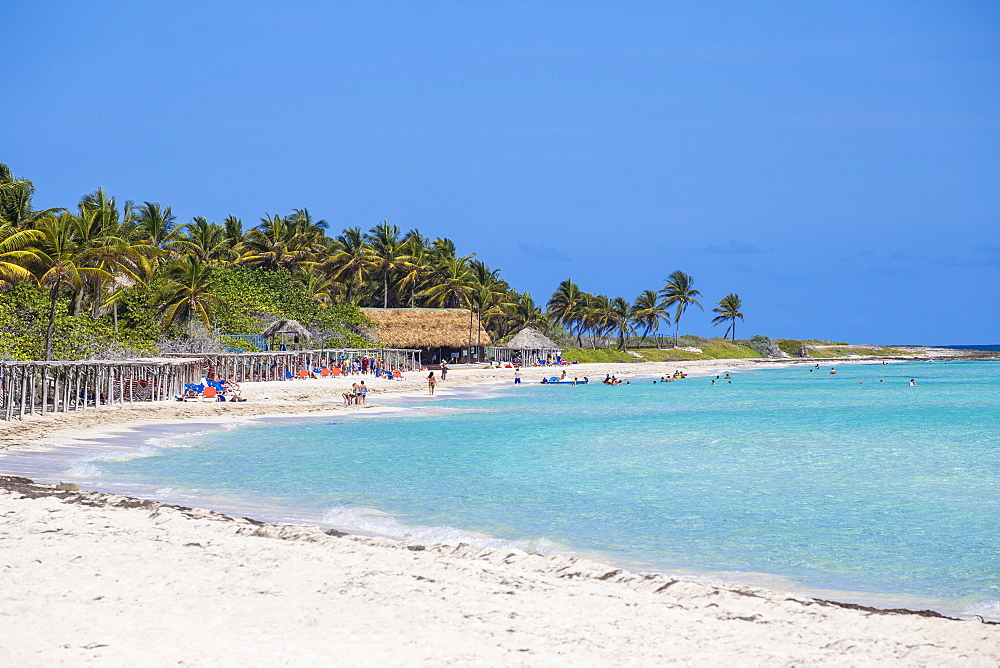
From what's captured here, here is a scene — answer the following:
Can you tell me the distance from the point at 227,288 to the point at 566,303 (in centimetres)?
4349

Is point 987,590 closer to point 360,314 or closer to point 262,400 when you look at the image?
point 262,400

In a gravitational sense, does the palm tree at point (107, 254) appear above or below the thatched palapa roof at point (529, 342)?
above

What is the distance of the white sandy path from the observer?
5891mm

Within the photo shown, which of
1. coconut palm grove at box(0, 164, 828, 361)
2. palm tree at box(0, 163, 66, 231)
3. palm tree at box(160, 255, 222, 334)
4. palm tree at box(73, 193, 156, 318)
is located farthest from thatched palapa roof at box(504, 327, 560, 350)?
palm tree at box(0, 163, 66, 231)

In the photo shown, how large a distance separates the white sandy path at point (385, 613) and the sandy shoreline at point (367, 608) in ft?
0.07

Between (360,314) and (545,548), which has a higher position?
(360,314)

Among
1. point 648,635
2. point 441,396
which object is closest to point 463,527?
point 648,635

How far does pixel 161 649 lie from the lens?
5797mm

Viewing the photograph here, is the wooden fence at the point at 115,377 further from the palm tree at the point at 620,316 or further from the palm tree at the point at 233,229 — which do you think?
the palm tree at the point at 620,316

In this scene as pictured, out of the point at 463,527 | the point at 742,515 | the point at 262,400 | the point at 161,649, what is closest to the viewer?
the point at 161,649

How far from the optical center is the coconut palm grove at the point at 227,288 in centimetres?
2850

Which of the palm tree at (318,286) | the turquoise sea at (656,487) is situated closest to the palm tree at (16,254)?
the turquoise sea at (656,487)

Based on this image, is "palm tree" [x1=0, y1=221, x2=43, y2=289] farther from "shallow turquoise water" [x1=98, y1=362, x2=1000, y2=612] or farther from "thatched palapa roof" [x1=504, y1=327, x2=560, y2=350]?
"thatched palapa roof" [x1=504, y1=327, x2=560, y2=350]

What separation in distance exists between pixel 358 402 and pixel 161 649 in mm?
26490
